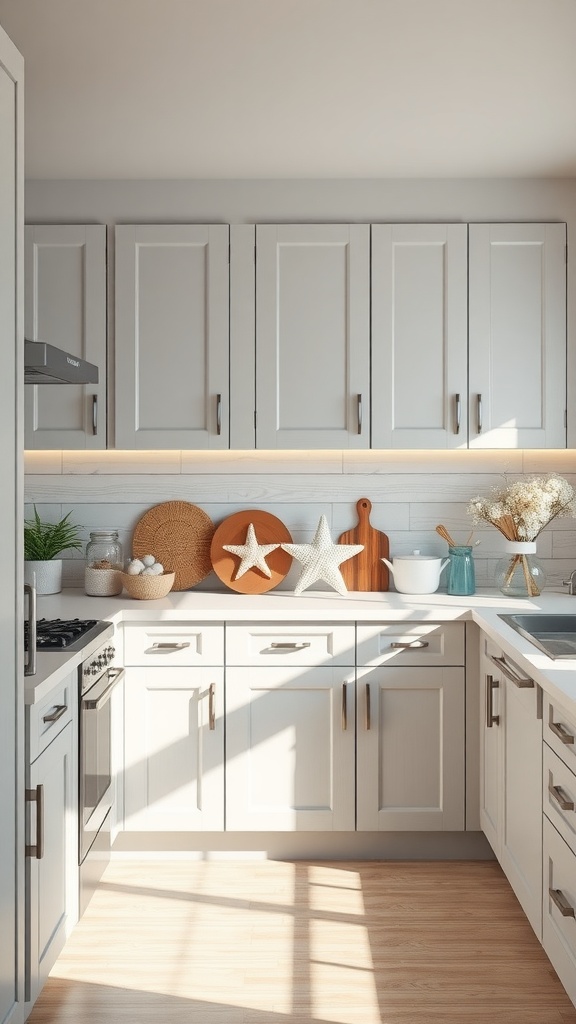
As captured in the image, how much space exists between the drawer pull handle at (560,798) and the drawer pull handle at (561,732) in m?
0.12

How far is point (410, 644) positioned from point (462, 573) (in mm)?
436

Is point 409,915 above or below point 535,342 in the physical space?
below

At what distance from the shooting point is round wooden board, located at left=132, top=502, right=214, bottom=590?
3.62 m

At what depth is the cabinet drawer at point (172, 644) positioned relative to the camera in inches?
123

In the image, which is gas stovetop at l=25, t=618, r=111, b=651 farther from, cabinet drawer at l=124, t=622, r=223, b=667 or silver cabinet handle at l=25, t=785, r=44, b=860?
silver cabinet handle at l=25, t=785, r=44, b=860

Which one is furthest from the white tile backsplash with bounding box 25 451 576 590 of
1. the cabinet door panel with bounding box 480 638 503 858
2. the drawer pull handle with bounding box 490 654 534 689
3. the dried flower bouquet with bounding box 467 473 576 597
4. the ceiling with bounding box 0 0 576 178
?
the ceiling with bounding box 0 0 576 178

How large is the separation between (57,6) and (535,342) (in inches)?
81.6

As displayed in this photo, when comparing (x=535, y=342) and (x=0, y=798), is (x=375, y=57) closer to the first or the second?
(x=535, y=342)

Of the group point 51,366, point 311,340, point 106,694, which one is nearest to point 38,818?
point 106,694

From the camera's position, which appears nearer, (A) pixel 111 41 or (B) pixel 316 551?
(A) pixel 111 41

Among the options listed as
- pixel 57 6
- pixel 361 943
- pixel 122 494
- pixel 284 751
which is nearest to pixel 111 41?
pixel 57 6

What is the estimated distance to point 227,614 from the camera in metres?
3.10

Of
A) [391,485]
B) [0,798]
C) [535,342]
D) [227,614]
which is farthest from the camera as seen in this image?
[391,485]

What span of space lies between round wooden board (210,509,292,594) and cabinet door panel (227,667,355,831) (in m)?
0.47
